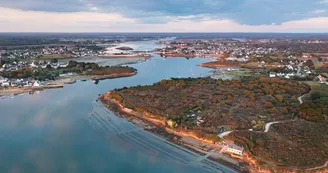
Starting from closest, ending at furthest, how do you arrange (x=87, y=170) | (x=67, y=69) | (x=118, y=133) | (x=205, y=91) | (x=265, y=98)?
(x=87, y=170), (x=118, y=133), (x=265, y=98), (x=205, y=91), (x=67, y=69)

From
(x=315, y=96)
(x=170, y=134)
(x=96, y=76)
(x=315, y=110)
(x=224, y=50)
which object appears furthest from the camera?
(x=224, y=50)

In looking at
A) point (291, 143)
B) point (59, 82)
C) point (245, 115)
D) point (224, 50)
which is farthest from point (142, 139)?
point (224, 50)

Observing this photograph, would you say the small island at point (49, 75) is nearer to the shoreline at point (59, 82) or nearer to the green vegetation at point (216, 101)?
the shoreline at point (59, 82)

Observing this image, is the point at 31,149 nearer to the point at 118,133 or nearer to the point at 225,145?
the point at 118,133

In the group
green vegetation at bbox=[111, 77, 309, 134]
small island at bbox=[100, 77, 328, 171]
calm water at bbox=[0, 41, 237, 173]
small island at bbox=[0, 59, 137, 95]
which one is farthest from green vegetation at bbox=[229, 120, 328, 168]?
small island at bbox=[0, 59, 137, 95]

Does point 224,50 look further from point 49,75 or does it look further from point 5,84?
point 5,84

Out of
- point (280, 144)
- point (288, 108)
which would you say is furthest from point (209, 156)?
point (288, 108)

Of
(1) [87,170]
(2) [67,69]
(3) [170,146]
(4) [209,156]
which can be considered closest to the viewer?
(1) [87,170]
